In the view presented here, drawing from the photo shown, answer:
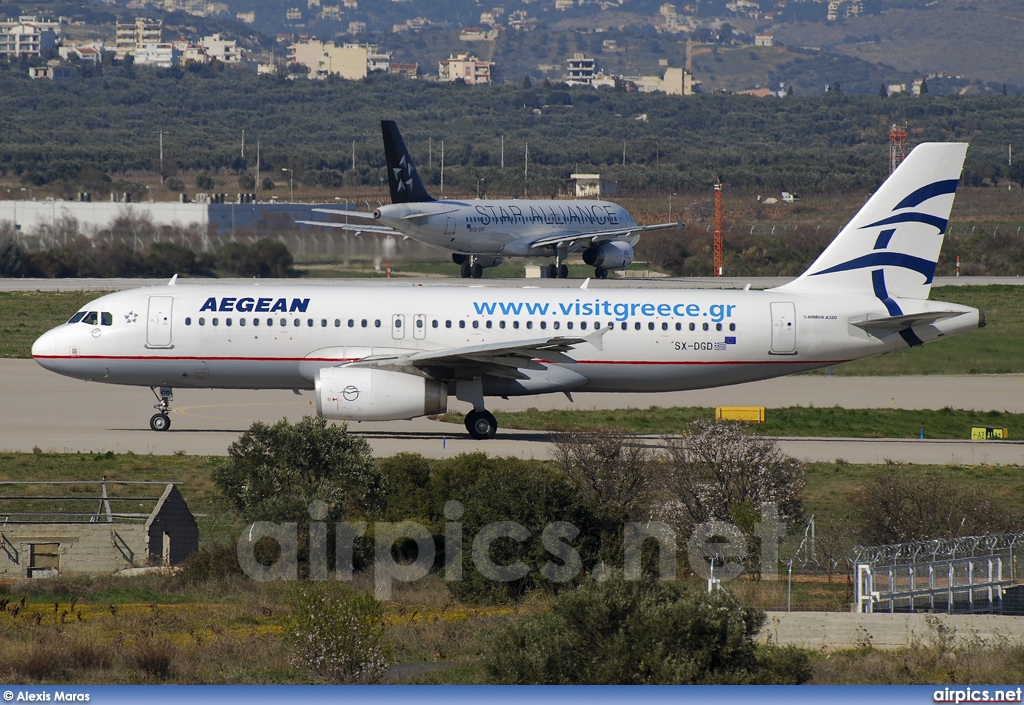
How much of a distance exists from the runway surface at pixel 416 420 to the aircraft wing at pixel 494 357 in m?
2.00

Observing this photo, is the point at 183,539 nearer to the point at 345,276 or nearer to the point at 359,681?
the point at 359,681

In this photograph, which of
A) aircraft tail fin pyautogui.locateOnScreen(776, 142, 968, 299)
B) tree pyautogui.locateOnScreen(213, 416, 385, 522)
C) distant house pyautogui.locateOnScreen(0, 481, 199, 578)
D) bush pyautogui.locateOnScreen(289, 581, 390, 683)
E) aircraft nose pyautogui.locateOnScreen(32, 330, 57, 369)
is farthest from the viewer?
aircraft tail fin pyautogui.locateOnScreen(776, 142, 968, 299)

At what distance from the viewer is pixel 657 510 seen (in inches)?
1123

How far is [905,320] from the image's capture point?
120 feet

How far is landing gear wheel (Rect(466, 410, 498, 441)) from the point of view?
3681 cm

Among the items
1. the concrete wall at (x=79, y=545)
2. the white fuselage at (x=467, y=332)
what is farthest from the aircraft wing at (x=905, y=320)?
the concrete wall at (x=79, y=545)

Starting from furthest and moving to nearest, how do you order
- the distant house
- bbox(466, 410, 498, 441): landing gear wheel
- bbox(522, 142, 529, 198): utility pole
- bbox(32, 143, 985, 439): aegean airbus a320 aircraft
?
bbox(522, 142, 529, 198): utility pole, bbox(466, 410, 498, 441): landing gear wheel, bbox(32, 143, 985, 439): aegean airbus a320 aircraft, the distant house

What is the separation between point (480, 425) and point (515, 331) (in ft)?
8.62

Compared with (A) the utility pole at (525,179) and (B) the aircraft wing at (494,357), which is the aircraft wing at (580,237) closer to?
(B) the aircraft wing at (494,357)

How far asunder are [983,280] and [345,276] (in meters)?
37.6

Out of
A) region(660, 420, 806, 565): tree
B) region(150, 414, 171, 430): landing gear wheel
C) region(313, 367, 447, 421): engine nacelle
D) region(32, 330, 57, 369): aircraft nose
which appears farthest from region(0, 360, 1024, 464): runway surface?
region(660, 420, 806, 565): tree

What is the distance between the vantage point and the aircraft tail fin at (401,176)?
72500 millimetres

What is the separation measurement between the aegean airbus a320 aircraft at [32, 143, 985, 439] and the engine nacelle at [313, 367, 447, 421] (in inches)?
1.5

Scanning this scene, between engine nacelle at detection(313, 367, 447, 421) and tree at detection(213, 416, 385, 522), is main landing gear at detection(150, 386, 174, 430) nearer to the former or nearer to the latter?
engine nacelle at detection(313, 367, 447, 421)
